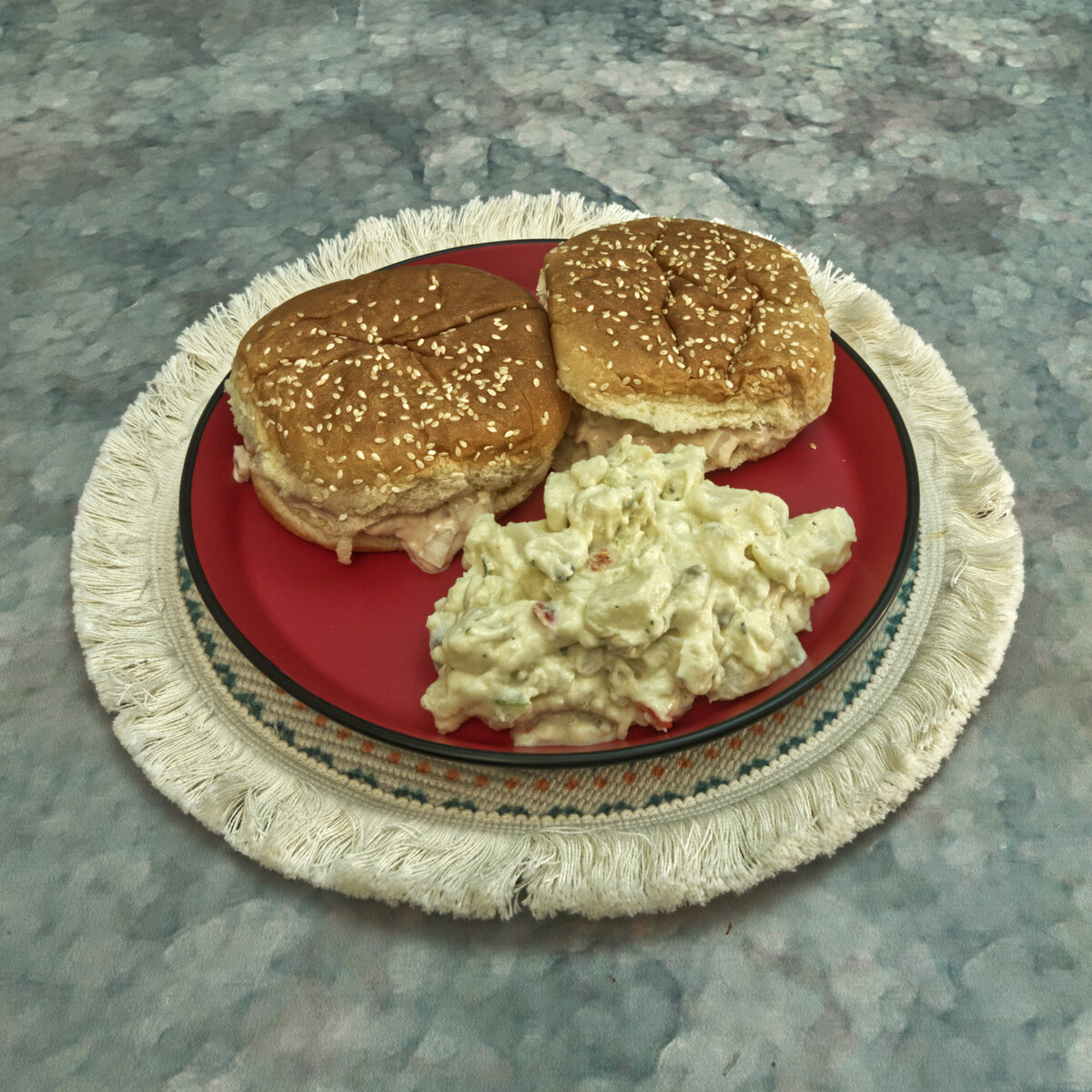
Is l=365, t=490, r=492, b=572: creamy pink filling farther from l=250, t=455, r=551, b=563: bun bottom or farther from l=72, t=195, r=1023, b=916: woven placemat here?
l=72, t=195, r=1023, b=916: woven placemat

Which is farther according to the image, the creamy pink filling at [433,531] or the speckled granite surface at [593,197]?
the creamy pink filling at [433,531]

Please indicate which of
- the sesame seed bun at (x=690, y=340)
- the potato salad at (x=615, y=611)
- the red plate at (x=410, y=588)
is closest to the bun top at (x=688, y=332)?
the sesame seed bun at (x=690, y=340)

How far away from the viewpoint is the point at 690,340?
1.86 metres

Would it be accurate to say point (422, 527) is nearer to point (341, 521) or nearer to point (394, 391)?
point (341, 521)

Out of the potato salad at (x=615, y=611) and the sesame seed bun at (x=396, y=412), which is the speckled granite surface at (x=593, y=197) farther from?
the sesame seed bun at (x=396, y=412)

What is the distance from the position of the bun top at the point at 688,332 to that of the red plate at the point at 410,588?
0.12 m

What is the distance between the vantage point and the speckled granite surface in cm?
143

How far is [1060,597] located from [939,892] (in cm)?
70

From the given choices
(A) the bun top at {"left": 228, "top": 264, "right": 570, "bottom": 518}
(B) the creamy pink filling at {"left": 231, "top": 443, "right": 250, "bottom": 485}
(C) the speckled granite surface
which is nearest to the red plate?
(B) the creamy pink filling at {"left": 231, "top": 443, "right": 250, "bottom": 485}

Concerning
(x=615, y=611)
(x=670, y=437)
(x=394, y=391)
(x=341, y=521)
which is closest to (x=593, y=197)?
(x=670, y=437)

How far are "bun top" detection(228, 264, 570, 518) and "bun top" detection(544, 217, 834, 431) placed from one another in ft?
0.30

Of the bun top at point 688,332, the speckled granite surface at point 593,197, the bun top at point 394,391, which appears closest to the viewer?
the speckled granite surface at point 593,197

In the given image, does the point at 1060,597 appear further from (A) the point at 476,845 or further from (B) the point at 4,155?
(B) the point at 4,155

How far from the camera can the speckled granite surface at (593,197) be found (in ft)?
4.70
